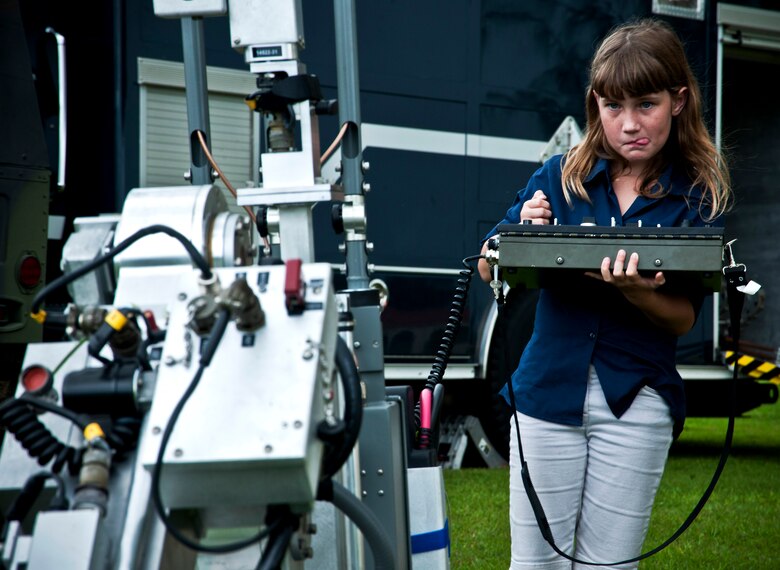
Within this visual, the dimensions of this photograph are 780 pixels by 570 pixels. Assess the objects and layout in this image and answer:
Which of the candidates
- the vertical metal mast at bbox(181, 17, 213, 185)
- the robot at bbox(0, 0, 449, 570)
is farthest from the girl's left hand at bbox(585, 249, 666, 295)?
the vertical metal mast at bbox(181, 17, 213, 185)

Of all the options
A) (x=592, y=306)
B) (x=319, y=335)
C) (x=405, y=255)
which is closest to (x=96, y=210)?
(x=405, y=255)

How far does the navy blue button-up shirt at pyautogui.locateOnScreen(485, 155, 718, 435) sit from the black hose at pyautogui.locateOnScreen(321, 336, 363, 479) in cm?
57

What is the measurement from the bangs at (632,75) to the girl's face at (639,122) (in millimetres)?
16

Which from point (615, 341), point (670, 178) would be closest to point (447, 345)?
point (615, 341)

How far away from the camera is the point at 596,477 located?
2.07m

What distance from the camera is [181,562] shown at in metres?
1.64

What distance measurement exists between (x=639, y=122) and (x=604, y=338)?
434 millimetres

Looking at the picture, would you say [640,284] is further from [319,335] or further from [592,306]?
[319,335]

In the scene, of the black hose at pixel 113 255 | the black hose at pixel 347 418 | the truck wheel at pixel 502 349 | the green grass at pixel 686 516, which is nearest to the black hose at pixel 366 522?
the black hose at pixel 347 418

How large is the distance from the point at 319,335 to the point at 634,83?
0.93 m

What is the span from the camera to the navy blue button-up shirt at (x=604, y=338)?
2045mm

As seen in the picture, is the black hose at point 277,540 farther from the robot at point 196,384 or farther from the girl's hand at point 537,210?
the girl's hand at point 537,210

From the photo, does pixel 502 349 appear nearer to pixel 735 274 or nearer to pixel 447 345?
pixel 447 345

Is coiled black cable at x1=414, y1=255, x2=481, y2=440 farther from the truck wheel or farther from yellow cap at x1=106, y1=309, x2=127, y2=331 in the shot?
the truck wheel
